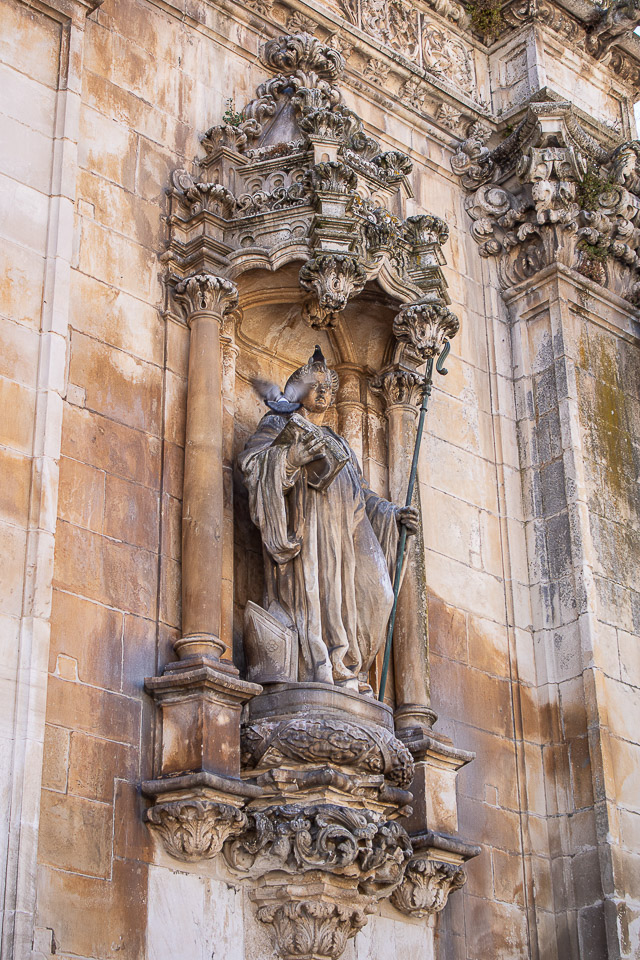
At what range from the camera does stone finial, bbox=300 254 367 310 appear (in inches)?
358

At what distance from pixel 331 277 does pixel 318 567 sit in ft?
5.65

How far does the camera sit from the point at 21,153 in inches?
328

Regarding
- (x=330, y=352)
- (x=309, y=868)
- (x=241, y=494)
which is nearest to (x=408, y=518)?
(x=241, y=494)

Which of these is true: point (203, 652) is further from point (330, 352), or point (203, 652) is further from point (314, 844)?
point (330, 352)

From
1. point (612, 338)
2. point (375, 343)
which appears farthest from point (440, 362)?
point (612, 338)

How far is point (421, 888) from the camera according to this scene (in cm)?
874

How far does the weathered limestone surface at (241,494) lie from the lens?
24.7 feet

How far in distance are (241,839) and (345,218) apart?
3.72m

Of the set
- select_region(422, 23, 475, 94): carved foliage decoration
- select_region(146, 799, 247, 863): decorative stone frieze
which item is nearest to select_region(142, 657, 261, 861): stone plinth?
select_region(146, 799, 247, 863): decorative stone frieze

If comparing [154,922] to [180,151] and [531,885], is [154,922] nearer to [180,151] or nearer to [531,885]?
[531,885]

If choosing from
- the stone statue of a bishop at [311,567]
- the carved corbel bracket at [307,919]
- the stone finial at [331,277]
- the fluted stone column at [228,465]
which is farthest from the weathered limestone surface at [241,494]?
the stone finial at [331,277]

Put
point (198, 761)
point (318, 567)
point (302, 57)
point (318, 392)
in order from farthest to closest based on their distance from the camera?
point (302, 57), point (318, 392), point (318, 567), point (198, 761)

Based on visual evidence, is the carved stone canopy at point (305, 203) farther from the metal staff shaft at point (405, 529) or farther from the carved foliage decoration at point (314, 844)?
the carved foliage decoration at point (314, 844)

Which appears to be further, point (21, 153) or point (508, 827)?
point (508, 827)
